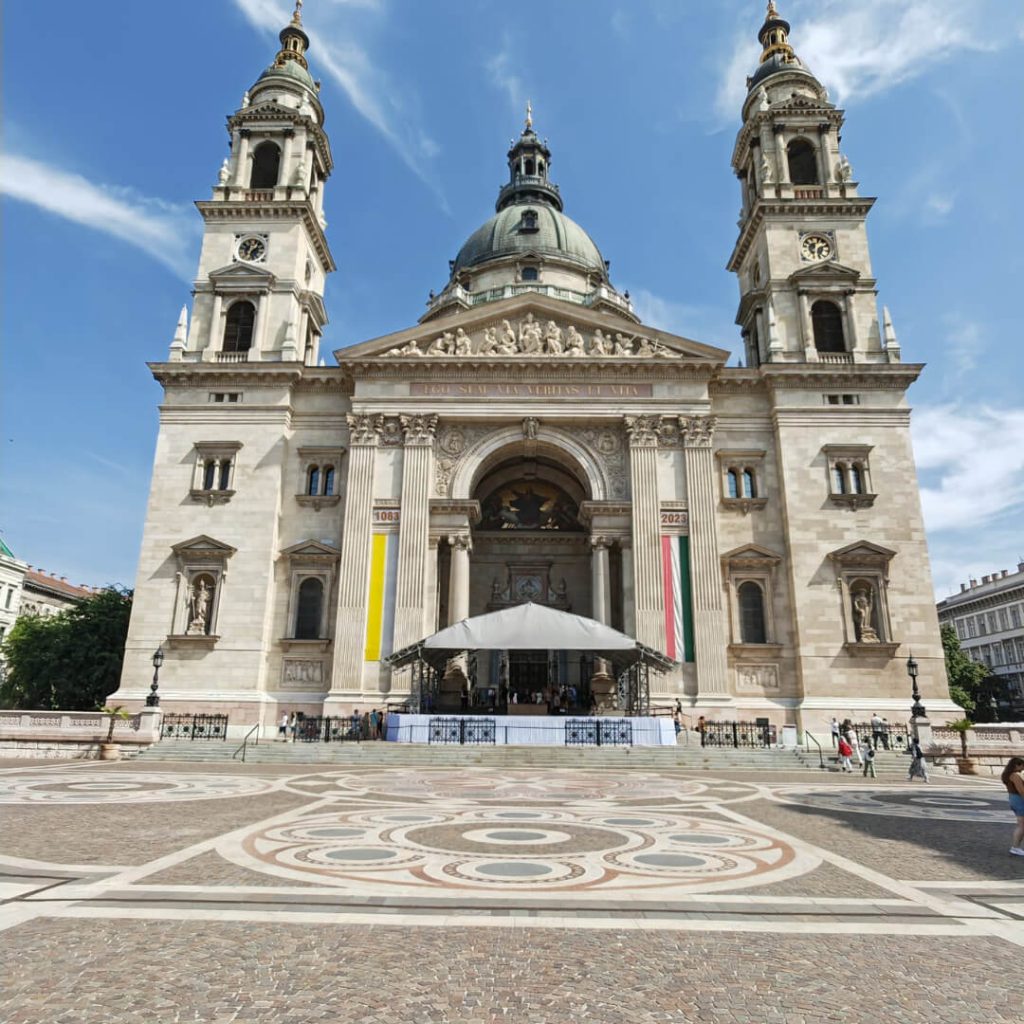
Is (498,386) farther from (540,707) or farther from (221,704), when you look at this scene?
(221,704)

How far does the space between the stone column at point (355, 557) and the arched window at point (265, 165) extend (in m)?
18.1

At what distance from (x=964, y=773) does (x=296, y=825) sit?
22732mm

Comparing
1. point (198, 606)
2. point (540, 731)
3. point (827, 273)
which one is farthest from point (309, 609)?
point (827, 273)

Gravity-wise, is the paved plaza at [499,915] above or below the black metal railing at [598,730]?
below

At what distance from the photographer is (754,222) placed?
43469 millimetres

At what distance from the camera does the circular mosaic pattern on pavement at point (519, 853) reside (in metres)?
7.82

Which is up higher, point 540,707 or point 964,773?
point 540,707

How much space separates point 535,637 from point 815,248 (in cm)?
2860

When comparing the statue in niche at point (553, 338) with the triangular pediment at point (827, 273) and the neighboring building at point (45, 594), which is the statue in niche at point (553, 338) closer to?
the triangular pediment at point (827, 273)

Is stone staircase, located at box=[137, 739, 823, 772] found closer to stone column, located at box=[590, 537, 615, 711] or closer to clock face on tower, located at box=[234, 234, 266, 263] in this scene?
stone column, located at box=[590, 537, 615, 711]

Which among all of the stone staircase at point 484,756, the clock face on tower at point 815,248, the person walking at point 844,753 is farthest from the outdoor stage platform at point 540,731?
the clock face on tower at point 815,248

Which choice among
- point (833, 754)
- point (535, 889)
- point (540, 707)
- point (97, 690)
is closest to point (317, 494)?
point (540, 707)

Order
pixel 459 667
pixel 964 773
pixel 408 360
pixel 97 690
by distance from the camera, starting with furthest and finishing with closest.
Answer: pixel 97 690, pixel 408 360, pixel 459 667, pixel 964 773

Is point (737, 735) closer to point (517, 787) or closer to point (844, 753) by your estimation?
point (844, 753)
